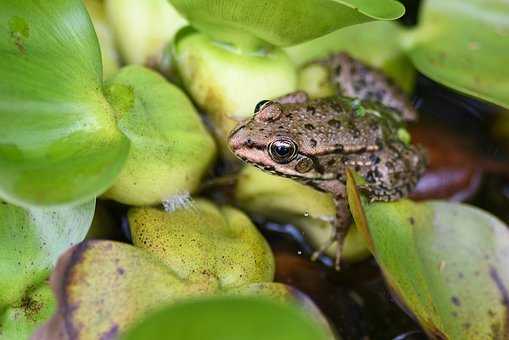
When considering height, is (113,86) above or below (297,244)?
above

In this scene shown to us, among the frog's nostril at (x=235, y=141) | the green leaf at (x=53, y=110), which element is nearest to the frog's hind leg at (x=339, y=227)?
the frog's nostril at (x=235, y=141)

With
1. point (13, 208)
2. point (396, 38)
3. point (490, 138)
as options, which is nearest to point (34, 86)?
point (13, 208)

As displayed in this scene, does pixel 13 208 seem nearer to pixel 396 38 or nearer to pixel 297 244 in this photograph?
pixel 297 244

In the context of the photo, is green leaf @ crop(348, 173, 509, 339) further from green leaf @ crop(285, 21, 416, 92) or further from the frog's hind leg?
green leaf @ crop(285, 21, 416, 92)

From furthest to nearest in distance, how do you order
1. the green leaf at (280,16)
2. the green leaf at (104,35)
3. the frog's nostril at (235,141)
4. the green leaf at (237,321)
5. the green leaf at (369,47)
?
the green leaf at (369,47), the green leaf at (104,35), the frog's nostril at (235,141), the green leaf at (280,16), the green leaf at (237,321)

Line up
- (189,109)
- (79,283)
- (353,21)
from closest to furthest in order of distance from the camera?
(79,283) → (353,21) → (189,109)

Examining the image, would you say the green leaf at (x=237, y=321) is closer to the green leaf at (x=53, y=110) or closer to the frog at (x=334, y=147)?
the green leaf at (x=53, y=110)

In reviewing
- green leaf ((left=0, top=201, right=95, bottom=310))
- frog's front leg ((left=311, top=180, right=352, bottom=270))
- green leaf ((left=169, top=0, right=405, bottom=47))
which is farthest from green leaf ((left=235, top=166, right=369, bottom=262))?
green leaf ((left=0, top=201, right=95, bottom=310))
